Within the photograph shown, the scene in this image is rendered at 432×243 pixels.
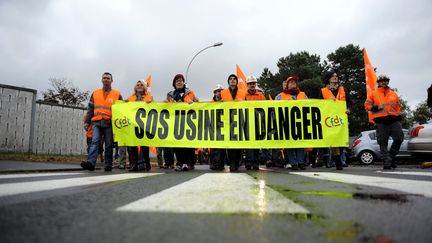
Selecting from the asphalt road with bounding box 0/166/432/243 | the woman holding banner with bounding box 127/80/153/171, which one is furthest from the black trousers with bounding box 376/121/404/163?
the asphalt road with bounding box 0/166/432/243

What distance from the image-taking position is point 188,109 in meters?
7.24

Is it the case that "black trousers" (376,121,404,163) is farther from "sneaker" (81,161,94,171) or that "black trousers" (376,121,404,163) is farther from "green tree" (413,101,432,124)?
"green tree" (413,101,432,124)

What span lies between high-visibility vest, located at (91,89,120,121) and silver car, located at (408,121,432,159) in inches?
311

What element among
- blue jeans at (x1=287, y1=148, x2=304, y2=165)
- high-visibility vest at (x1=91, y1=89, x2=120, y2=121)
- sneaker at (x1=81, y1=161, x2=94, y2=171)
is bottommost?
sneaker at (x1=81, y1=161, x2=94, y2=171)

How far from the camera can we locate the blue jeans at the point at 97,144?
21.1 feet

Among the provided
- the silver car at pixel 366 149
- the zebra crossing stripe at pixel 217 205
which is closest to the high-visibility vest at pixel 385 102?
the zebra crossing stripe at pixel 217 205

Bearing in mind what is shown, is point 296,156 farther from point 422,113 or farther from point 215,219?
point 422,113

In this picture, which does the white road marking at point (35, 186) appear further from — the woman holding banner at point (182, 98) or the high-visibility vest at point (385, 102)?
the high-visibility vest at point (385, 102)

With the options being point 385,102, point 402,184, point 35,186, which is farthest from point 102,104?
point 385,102

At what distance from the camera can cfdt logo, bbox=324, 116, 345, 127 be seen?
7082mm

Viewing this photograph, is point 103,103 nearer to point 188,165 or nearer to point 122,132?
point 122,132

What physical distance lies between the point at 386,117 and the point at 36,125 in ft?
50.6

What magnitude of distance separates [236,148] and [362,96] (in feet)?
128

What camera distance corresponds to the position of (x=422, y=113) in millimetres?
55219
